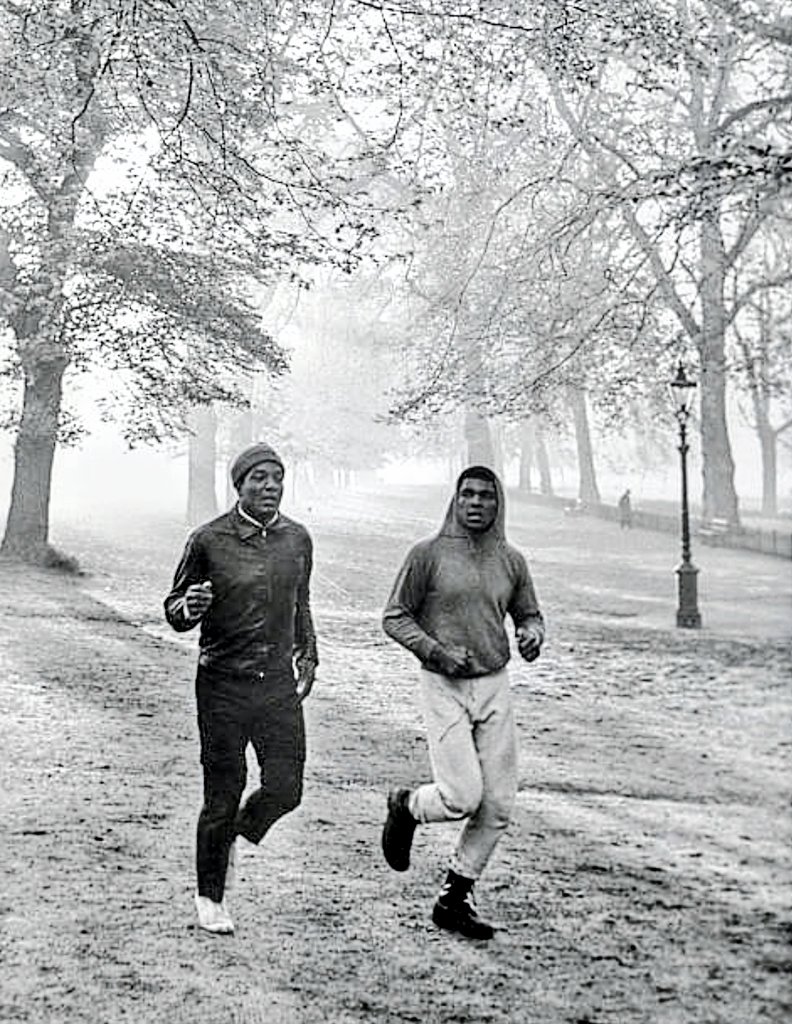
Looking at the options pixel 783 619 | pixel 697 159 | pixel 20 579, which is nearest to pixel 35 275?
pixel 20 579

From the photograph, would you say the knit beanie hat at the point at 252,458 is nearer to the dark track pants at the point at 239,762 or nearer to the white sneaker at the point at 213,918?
the dark track pants at the point at 239,762

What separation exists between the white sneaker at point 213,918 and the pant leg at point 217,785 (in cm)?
2

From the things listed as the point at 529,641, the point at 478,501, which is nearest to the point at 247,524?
the point at 478,501

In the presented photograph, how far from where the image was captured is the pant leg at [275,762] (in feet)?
14.6

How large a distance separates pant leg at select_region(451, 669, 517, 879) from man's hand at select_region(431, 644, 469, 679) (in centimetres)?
10

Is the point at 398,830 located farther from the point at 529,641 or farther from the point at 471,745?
the point at 529,641

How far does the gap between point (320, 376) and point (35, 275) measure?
769 cm

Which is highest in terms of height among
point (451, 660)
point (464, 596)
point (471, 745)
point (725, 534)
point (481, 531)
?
point (481, 531)

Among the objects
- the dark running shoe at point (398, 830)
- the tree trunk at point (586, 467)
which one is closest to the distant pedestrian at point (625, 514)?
the tree trunk at point (586, 467)

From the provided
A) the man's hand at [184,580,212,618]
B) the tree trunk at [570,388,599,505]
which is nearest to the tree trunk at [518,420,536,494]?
the tree trunk at [570,388,599,505]

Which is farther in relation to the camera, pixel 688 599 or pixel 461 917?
pixel 688 599

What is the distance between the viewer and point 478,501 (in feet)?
14.5

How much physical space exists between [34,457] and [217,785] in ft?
25.4

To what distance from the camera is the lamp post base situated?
15094mm
